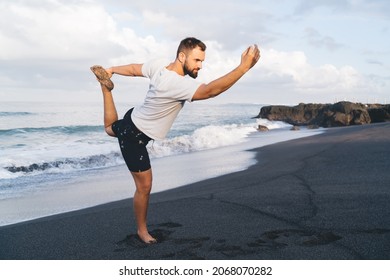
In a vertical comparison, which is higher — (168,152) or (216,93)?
(216,93)

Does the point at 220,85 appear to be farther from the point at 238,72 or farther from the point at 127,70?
the point at 127,70

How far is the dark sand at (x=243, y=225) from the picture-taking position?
3.26m

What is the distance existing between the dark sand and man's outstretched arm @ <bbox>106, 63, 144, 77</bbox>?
167 cm

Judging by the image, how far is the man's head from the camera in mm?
3266

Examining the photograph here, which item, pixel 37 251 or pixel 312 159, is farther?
pixel 312 159

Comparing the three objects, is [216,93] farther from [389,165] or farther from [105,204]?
[389,165]

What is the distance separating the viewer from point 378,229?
11.3ft

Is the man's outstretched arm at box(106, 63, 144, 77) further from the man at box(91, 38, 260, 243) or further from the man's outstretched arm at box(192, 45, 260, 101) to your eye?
the man's outstretched arm at box(192, 45, 260, 101)

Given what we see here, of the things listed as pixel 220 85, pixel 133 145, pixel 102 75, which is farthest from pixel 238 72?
pixel 102 75

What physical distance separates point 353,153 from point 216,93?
6.62 meters

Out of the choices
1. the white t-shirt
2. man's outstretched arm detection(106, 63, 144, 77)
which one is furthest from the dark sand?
man's outstretched arm detection(106, 63, 144, 77)

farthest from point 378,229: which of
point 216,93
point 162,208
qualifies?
point 162,208

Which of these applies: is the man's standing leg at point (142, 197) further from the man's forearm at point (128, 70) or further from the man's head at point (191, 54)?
the man's head at point (191, 54)

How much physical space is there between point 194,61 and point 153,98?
0.50 metres
